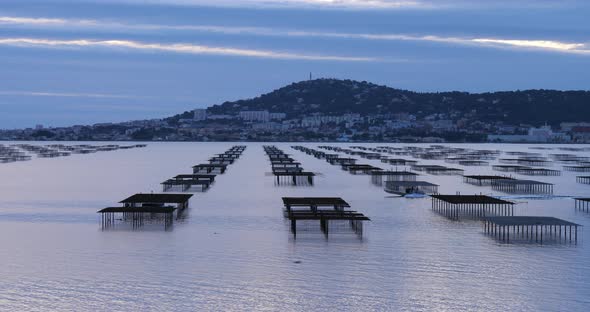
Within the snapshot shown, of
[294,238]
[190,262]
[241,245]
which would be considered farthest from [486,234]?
[190,262]

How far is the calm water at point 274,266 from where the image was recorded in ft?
68.9

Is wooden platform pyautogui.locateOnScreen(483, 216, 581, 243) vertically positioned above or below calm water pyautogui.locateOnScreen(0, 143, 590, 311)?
above

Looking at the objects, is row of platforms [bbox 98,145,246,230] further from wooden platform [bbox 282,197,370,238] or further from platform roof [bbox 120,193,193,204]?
wooden platform [bbox 282,197,370,238]

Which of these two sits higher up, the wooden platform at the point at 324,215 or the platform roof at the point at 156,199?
the platform roof at the point at 156,199

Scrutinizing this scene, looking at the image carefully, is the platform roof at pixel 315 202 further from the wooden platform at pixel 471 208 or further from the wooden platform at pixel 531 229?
the wooden platform at pixel 531 229

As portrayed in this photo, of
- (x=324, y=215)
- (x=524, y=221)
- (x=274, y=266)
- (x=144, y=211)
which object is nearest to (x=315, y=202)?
(x=324, y=215)

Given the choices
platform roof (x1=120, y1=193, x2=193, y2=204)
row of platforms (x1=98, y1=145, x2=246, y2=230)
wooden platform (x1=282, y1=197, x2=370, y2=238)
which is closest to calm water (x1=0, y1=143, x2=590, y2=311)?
wooden platform (x1=282, y1=197, x2=370, y2=238)

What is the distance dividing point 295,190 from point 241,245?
82.2ft

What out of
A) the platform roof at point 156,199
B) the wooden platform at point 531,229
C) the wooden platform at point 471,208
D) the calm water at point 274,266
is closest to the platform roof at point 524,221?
the wooden platform at point 531,229

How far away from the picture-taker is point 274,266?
83.6ft

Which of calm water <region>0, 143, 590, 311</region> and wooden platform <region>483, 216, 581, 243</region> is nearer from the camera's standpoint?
calm water <region>0, 143, 590, 311</region>

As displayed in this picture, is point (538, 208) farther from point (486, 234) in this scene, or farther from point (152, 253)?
point (152, 253)

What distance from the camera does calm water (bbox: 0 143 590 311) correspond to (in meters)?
21.0

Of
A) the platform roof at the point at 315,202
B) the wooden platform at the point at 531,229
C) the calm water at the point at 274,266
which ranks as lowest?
the calm water at the point at 274,266
